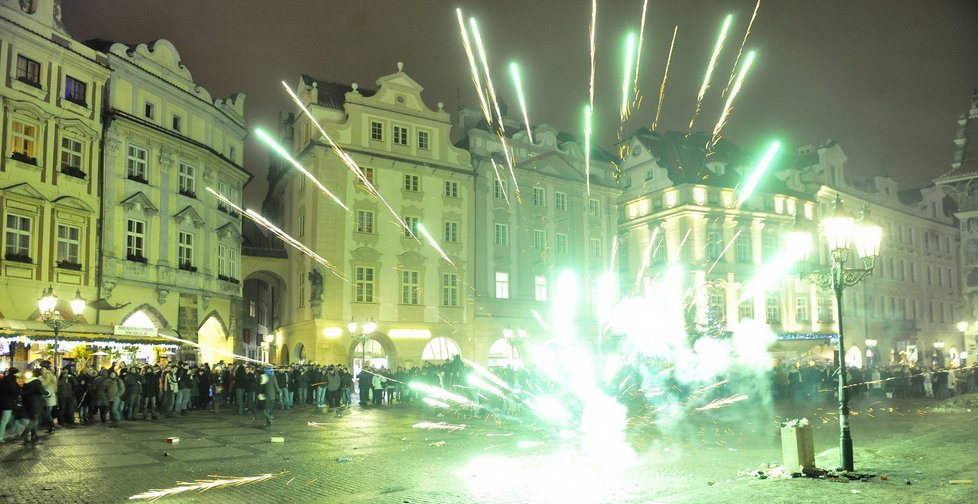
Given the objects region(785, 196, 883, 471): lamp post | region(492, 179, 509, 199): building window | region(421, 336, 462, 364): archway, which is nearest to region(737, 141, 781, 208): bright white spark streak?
region(492, 179, 509, 199): building window

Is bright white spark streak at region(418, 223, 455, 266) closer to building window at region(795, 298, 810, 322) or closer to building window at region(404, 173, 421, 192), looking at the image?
building window at region(404, 173, 421, 192)

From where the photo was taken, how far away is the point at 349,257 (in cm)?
3884

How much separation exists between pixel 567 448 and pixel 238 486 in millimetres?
7236

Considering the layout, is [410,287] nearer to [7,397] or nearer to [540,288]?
[540,288]

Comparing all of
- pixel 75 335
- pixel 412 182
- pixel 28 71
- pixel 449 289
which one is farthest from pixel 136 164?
pixel 449 289

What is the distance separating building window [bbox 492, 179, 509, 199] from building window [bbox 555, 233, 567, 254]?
4.27 metres

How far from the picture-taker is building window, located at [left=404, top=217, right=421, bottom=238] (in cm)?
4088

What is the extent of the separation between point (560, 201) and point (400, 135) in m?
11.1

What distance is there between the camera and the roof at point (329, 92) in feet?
133

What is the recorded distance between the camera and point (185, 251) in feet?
115

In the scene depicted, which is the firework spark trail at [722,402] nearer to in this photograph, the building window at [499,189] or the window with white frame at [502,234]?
the window with white frame at [502,234]

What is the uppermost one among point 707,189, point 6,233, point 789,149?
point 789,149

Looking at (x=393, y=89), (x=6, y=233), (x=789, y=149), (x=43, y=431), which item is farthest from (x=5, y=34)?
(x=789, y=149)

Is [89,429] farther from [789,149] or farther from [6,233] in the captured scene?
[789,149]
